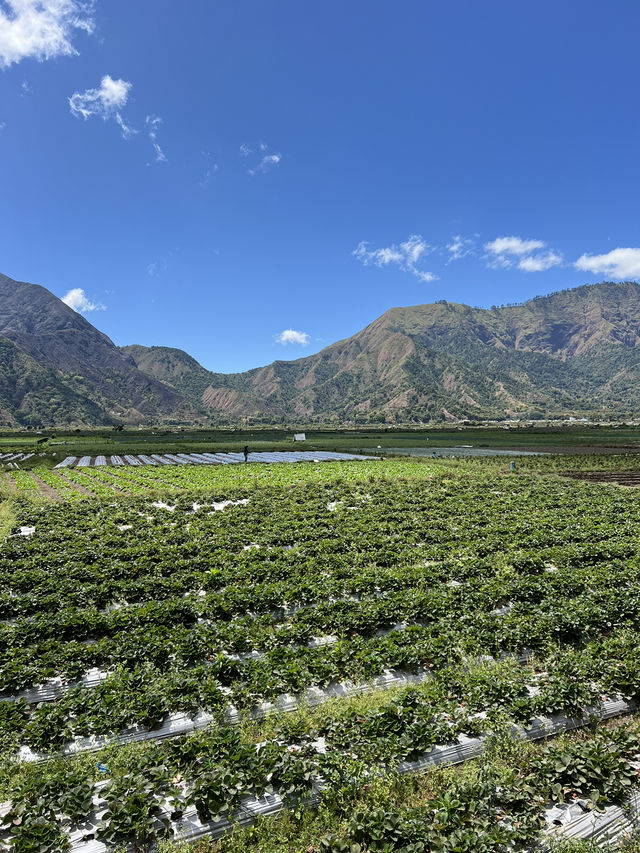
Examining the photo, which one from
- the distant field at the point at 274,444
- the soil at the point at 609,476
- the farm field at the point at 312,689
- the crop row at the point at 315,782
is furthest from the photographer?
the distant field at the point at 274,444

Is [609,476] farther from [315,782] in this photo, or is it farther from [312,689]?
[315,782]

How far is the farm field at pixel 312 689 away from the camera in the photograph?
551cm

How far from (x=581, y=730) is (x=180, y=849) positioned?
6.83 meters

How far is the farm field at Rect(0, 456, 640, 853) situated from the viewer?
551 centimetres

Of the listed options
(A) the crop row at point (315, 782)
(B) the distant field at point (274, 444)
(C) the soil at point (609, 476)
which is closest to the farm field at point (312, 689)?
(A) the crop row at point (315, 782)

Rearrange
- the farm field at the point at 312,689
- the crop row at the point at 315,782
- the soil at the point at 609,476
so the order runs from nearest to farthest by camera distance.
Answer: the crop row at the point at 315,782
the farm field at the point at 312,689
the soil at the point at 609,476

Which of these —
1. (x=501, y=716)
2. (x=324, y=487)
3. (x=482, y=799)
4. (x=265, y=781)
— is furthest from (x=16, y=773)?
(x=324, y=487)

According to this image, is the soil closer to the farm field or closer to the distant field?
the distant field

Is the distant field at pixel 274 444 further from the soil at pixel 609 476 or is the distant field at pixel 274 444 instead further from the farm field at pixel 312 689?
the farm field at pixel 312 689

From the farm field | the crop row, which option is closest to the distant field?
the farm field

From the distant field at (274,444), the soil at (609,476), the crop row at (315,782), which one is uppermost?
the crop row at (315,782)

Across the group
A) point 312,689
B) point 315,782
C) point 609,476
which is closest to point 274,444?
point 609,476

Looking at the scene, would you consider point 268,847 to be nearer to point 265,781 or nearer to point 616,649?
point 265,781

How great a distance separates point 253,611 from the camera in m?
11.9
